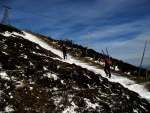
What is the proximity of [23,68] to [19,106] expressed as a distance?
522cm

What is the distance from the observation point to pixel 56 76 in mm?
15883

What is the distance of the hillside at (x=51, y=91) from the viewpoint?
1124 centimetres

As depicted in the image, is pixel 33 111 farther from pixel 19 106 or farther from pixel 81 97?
pixel 81 97

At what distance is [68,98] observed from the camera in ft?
41.3

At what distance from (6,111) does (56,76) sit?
20.4 feet

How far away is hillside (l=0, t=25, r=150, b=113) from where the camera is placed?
1124cm

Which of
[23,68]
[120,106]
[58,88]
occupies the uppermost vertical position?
[23,68]

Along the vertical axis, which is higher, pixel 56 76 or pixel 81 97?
pixel 56 76

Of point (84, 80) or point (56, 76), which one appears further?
point (84, 80)

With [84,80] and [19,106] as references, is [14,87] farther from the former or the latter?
[84,80]

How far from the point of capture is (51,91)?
43.3ft

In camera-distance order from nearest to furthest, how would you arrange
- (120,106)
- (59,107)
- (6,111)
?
(6,111) → (59,107) → (120,106)

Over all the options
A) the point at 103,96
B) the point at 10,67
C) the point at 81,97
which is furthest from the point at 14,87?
the point at 103,96

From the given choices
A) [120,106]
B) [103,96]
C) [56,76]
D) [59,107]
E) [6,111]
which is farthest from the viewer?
[56,76]
